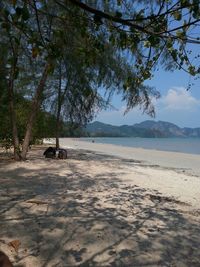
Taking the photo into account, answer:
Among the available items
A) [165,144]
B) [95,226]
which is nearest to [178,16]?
[95,226]

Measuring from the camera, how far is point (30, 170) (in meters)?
11.4

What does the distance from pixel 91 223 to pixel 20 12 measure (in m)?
3.93

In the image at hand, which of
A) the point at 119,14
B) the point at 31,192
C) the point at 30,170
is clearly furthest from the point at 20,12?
the point at 30,170

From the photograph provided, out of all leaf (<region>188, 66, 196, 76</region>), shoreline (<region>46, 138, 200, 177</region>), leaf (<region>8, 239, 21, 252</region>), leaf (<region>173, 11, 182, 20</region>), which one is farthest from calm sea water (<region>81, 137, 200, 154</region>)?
leaf (<region>173, 11, 182, 20</region>)

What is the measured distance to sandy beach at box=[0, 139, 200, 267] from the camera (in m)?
4.58

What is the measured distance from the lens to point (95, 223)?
5824mm

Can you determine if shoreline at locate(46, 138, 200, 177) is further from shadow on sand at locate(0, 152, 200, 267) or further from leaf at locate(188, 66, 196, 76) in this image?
leaf at locate(188, 66, 196, 76)

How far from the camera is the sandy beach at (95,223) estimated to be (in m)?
4.58

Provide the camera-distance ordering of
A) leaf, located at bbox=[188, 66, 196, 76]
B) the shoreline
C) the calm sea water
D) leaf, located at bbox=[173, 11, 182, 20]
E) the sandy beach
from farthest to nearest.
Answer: the calm sea water → the shoreline → the sandy beach → leaf, located at bbox=[188, 66, 196, 76] → leaf, located at bbox=[173, 11, 182, 20]

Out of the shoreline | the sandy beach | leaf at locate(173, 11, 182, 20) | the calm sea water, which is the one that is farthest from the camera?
the calm sea water

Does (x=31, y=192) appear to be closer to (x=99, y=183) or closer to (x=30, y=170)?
(x=99, y=183)

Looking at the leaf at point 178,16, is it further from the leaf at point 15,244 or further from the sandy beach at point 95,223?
the leaf at point 15,244

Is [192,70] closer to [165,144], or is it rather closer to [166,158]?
[166,158]

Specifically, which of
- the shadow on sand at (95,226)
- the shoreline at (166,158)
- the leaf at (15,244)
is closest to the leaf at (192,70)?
the shadow on sand at (95,226)
